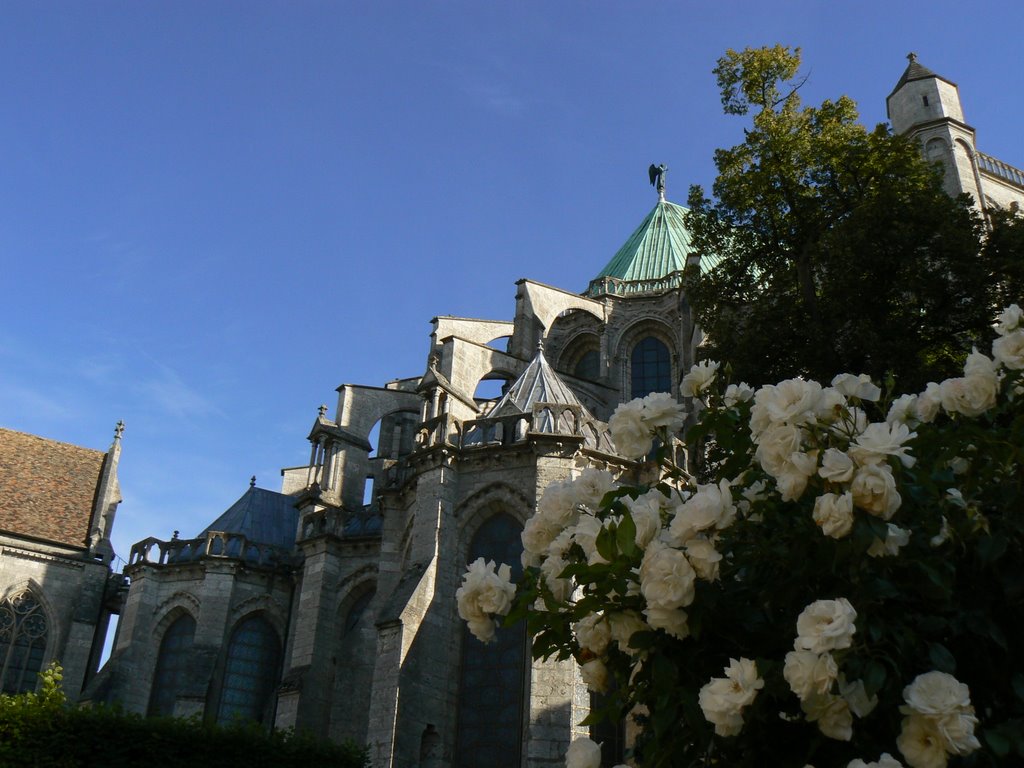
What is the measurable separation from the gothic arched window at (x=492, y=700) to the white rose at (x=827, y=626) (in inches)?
565

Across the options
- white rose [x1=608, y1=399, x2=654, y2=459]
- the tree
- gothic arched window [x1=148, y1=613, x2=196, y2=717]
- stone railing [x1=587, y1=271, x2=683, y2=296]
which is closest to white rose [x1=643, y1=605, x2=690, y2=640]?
white rose [x1=608, y1=399, x2=654, y2=459]

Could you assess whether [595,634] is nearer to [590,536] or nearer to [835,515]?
[590,536]

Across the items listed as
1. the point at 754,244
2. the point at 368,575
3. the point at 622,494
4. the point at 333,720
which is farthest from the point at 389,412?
the point at 622,494

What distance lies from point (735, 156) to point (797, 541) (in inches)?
642

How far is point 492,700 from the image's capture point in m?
18.8

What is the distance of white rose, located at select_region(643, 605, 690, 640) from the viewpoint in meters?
5.02

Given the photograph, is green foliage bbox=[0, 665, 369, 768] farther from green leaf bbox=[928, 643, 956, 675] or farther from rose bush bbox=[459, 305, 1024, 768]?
green leaf bbox=[928, 643, 956, 675]

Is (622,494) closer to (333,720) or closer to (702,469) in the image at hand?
(702,469)

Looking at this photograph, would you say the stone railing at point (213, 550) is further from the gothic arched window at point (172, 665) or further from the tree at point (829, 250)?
the tree at point (829, 250)

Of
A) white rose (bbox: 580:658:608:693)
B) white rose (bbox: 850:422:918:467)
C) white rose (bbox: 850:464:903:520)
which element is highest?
white rose (bbox: 850:422:918:467)

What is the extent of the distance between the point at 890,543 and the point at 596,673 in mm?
1946

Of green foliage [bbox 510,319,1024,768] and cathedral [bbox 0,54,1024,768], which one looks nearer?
green foliage [bbox 510,319,1024,768]

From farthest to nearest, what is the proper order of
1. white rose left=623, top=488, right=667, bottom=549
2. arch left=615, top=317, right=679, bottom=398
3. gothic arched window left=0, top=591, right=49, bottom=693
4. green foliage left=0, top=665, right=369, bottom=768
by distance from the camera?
arch left=615, top=317, right=679, bottom=398 → gothic arched window left=0, top=591, right=49, bottom=693 → green foliage left=0, top=665, right=369, bottom=768 → white rose left=623, top=488, right=667, bottom=549

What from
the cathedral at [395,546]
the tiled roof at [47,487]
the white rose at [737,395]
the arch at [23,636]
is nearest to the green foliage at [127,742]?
the cathedral at [395,546]
